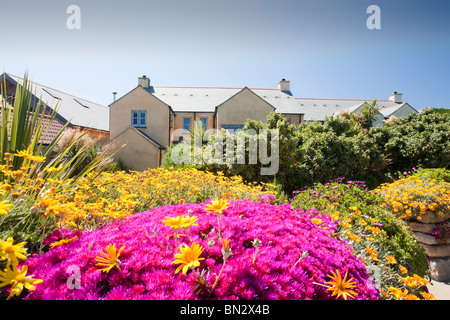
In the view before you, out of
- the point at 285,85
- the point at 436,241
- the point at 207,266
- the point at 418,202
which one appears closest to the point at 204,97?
the point at 285,85

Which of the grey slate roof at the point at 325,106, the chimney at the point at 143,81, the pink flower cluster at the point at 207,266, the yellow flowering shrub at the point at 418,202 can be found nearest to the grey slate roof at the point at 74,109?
the chimney at the point at 143,81

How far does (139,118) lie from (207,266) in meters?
18.6

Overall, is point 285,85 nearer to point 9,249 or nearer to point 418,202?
point 418,202

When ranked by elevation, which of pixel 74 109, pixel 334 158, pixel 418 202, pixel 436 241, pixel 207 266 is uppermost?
pixel 74 109

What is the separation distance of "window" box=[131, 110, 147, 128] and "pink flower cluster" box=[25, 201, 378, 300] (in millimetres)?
17632

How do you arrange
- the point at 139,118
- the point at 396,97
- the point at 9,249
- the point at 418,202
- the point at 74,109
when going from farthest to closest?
the point at 396,97 → the point at 74,109 → the point at 139,118 → the point at 418,202 → the point at 9,249

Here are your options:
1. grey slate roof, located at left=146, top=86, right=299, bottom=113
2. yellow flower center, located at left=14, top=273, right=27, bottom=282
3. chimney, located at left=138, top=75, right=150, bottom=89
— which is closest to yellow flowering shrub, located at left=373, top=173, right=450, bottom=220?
yellow flower center, located at left=14, top=273, right=27, bottom=282

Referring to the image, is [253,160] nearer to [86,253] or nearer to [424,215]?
[424,215]

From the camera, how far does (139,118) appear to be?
60.0 feet

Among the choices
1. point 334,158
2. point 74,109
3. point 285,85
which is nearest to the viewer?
point 334,158

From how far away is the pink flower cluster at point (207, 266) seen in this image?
1.05 m

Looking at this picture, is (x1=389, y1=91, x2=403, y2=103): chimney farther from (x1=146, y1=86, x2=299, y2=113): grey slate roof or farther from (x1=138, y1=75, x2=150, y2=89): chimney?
(x1=138, y1=75, x2=150, y2=89): chimney

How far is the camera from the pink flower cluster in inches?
41.2
